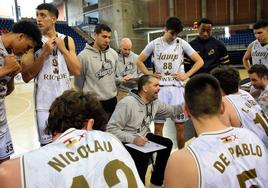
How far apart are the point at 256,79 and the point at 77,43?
75.6ft

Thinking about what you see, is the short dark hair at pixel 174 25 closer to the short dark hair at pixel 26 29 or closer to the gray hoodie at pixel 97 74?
the gray hoodie at pixel 97 74

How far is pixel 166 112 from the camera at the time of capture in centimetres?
388

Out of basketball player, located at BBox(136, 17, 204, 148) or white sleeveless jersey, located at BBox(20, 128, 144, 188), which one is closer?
white sleeveless jersey, located at BBox(20, 128, 144, 188)

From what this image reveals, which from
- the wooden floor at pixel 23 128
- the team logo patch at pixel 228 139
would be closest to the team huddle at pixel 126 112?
the team logo patch at pixel 228 139

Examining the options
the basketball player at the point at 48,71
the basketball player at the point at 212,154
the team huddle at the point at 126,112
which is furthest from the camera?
the basketball player at the point at 48,71

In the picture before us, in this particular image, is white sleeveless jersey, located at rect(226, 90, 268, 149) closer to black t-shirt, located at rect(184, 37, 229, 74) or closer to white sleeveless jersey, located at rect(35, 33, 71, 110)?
white sleeveless jersey, located at rect(35, 33, 71, 110)

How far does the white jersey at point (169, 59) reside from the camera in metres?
4.43

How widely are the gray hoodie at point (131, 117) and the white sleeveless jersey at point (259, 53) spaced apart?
8.22 ft

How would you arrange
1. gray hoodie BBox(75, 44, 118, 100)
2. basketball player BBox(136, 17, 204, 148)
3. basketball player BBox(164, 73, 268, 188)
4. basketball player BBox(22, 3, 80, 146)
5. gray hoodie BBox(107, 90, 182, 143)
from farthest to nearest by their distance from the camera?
basketball player BBox(136, 17, 204, 148), gray hoodie BBox(75, 44, 118, 100), gray hoodie BBox(107, 90, 182, 143), basketball player BBox(22, 3, 80, 146), basketball player BBox(164, 73, 268, 188)

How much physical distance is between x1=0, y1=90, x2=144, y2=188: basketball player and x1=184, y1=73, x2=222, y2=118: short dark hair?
0.47 m

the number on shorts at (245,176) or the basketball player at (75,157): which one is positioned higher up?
the basketball player at (75,157)

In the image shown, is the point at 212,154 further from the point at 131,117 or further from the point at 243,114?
the point at 131,117

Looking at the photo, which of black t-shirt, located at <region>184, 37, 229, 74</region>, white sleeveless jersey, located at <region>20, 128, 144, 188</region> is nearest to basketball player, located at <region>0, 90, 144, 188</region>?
white sleeveless jersey, located at <region>20, 128, 144, 188</region>

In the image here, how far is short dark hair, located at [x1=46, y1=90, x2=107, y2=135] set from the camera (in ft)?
5.04
